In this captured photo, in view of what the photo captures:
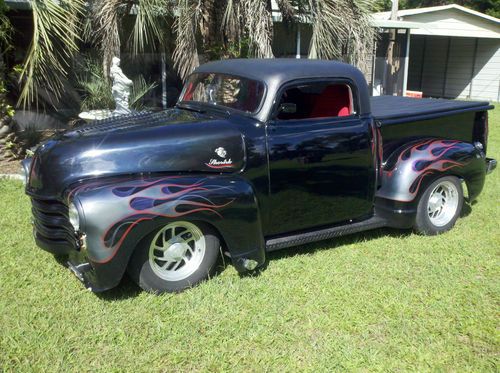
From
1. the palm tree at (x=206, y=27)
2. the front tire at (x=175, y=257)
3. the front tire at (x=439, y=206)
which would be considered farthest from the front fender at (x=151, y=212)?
the palm tree at (x=206, y=27)

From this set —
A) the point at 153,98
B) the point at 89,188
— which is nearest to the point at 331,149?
the point at 89,188

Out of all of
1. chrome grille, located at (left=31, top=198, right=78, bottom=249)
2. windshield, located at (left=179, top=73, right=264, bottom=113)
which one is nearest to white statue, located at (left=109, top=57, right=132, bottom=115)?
windshield, located at (left=179, top=73, right=264, bottom=113)

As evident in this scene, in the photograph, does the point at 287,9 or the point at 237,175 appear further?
the point at 287,9

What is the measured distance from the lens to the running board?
415 cm

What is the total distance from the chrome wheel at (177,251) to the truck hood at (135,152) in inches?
17.5

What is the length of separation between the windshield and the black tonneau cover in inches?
48.9

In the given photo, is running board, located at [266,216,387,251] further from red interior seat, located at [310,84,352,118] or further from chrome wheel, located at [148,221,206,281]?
red interior seat, located at [310,84,352,118]

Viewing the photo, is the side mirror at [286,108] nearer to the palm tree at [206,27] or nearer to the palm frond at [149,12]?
the palm tree at [206,27]

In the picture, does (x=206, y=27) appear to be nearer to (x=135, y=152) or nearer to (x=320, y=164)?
(x=320, y=164)

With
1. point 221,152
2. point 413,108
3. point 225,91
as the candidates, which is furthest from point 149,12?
point 221,152

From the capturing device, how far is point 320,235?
4.38 meters

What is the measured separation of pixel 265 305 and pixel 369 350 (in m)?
0.82

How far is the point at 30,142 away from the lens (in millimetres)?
8516

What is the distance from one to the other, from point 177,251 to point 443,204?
Result: 2919 mm
